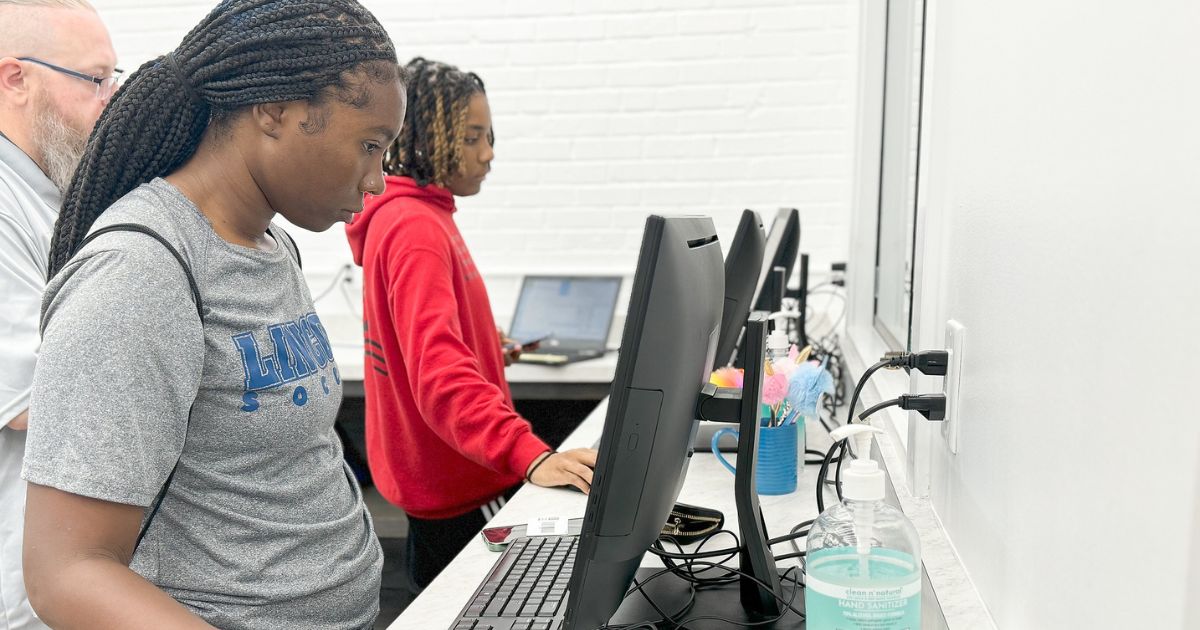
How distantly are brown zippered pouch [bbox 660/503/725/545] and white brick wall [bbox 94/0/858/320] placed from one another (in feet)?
6.38

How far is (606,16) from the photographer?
3125 millimetres

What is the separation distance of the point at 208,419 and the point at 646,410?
0.46 m

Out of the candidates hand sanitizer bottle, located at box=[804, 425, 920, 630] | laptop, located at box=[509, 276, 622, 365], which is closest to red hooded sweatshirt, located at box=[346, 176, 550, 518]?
hand sanitizer bottle, located at box=[804, 425, 920, 630]

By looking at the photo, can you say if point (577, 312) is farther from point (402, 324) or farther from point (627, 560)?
point (627, 560)

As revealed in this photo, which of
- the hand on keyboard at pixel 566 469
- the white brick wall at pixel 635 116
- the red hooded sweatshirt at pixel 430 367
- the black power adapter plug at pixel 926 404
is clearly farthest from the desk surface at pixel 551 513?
the white brick wall at pixel 635 116

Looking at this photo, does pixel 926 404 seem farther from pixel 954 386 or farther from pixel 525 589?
pixel 525 589

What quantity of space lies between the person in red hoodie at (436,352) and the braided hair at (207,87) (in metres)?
0.67

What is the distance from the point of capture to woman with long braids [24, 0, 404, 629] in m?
0.77

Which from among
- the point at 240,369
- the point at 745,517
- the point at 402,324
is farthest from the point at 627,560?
the point at 402,324

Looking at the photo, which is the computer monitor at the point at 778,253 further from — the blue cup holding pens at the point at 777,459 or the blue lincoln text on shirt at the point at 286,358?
the blue lincoln text on shirt at the point at 286,358

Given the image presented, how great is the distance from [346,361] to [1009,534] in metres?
2.34

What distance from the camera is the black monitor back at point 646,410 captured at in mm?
731

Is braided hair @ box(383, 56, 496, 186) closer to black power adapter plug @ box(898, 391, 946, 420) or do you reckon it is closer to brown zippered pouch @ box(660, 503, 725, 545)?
brown zippered pouch @ box(660, 503, 725, 545)

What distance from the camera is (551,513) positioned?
1.34 m
